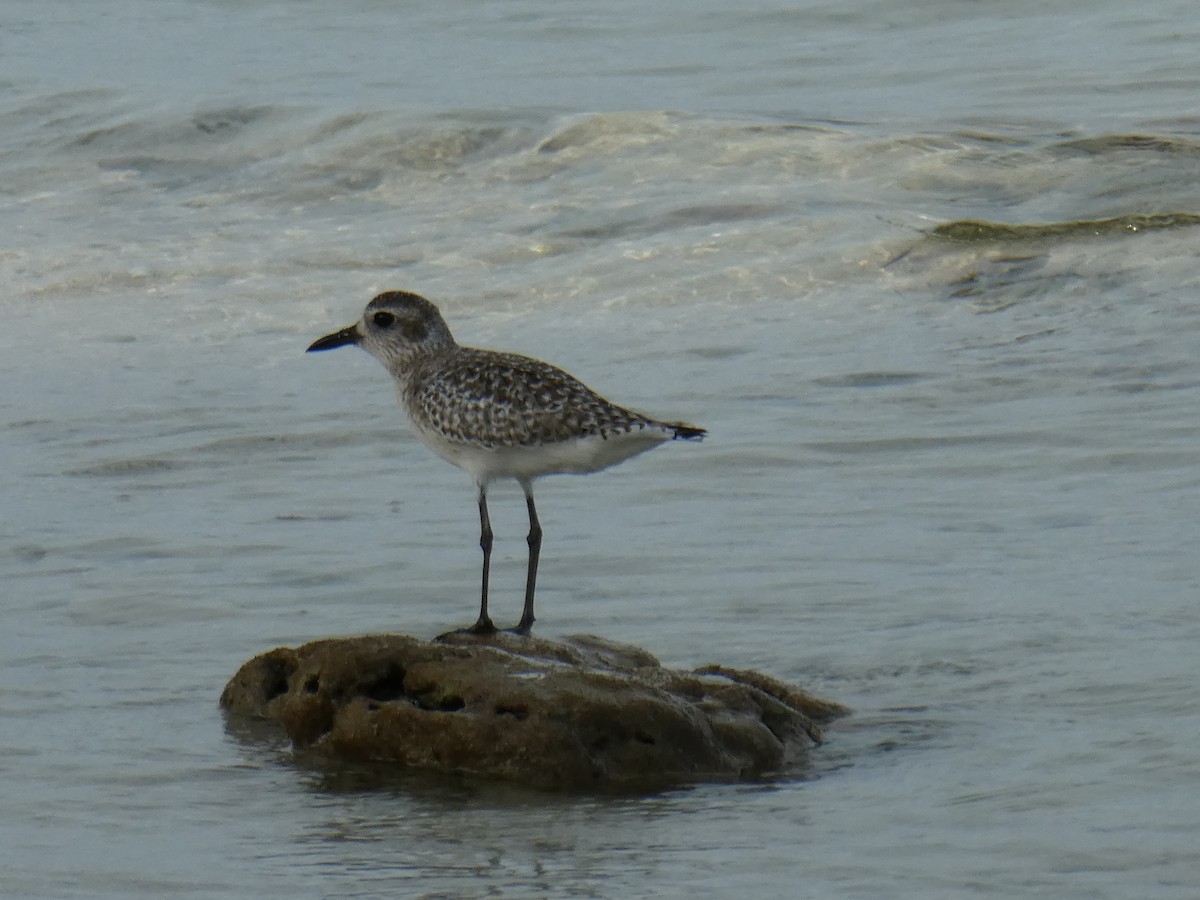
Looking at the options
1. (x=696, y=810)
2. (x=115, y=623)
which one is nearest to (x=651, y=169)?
(x=115, y=623)

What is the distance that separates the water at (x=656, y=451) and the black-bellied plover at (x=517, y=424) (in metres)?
0.68

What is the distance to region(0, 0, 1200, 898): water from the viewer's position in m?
6.03

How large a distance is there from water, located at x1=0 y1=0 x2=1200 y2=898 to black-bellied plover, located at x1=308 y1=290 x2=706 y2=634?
0.68 m

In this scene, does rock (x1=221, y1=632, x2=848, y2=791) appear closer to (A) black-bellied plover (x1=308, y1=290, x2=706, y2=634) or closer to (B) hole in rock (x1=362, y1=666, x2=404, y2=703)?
(B) hole in rock (x1=362, y1=666, x2=404, y2=703)

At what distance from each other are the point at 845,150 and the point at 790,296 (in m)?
3.92

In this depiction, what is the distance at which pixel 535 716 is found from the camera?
20.9ft

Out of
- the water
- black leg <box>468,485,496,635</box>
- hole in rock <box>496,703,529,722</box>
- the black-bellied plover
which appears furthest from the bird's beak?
hole in rock <box>496,703,529,722</box>

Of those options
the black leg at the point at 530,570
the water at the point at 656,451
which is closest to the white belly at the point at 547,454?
the black leg at the point at 530,570

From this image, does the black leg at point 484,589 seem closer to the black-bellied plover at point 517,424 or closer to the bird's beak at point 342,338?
the black-bellied plover at point 517,424

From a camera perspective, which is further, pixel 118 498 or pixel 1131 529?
pixel 118 498

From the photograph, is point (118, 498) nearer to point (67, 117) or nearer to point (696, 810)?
point (696, 810)

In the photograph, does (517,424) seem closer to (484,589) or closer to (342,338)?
(484,589)

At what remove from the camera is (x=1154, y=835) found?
5.67 m

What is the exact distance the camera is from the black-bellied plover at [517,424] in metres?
7.64
